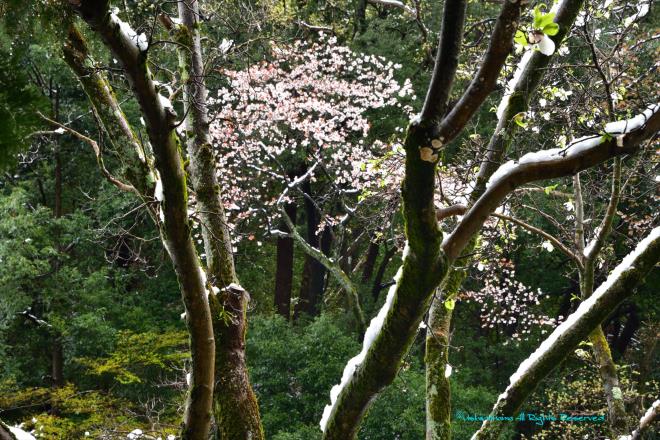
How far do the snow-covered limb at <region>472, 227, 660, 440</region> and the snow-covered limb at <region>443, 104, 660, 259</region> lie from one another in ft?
3.42

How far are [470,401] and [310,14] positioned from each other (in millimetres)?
8091

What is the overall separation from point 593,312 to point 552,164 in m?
1.26

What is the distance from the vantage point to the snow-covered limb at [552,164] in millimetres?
2523

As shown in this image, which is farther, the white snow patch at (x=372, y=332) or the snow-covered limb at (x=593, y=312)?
the snow-covered limb at (x=593, y=312)

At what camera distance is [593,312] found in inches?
137

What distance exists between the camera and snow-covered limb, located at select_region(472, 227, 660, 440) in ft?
11.2

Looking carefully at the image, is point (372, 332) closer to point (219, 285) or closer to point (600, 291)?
point (600, 291)

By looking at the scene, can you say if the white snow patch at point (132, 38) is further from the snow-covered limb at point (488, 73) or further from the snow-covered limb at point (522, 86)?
the snow-covered limb at point (522, 86)

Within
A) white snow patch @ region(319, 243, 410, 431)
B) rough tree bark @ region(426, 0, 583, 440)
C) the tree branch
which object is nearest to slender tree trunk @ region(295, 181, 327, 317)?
rough tree bark @ region(426, 0, 583, 440)

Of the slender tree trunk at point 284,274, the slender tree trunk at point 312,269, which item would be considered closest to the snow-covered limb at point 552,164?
the slender tree trunk at point 312,269

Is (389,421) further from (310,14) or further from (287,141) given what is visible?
(310,14)

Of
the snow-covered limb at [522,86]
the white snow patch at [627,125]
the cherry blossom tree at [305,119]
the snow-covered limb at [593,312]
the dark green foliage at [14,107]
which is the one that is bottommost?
the dark green foliage at [14,107]

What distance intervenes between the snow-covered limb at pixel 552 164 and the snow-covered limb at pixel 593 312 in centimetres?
104

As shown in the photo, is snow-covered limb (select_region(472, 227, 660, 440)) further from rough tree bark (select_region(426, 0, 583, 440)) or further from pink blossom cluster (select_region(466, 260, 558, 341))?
pink blossom cluster (select_region(466, 260, 558, 341))
